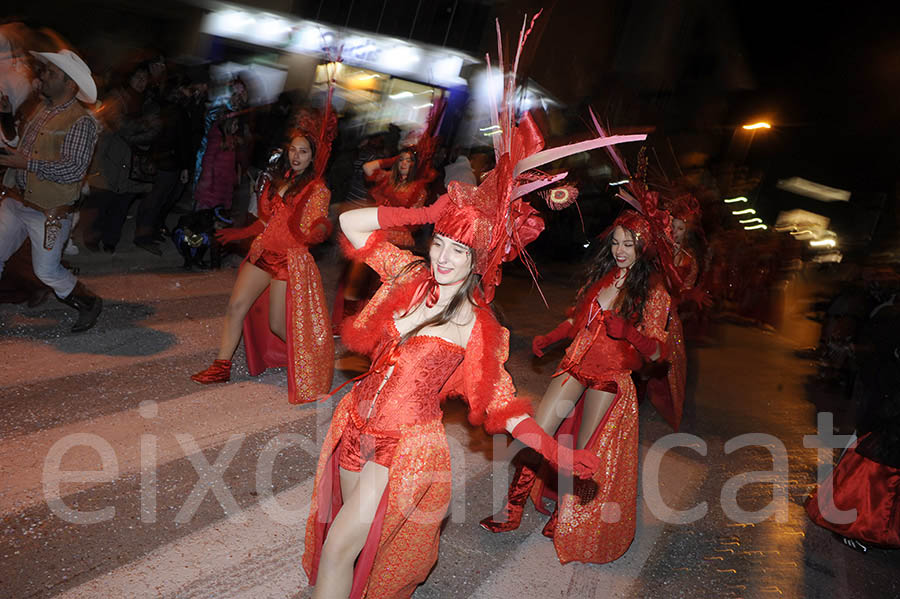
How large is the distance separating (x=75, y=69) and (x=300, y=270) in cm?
238

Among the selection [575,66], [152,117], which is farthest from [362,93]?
[152,117]

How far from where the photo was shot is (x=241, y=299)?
4.94 meters

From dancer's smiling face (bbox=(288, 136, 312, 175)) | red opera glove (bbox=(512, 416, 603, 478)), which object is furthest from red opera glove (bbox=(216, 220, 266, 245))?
red opera glove (bbox=(512, 416, 603, 478))

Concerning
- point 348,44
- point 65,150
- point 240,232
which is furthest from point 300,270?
point 348,44

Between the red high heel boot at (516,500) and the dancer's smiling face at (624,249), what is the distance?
58.5 inches

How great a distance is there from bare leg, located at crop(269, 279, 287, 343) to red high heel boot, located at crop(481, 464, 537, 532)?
216cm

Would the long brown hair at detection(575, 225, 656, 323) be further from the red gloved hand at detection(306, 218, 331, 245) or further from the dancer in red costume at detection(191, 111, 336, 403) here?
the dancer in red costume at detection(191, 111, 336, 403)

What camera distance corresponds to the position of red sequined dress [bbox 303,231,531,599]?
2521mm

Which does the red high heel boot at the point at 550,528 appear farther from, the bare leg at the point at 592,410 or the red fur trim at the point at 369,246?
the red fur trim at the point at 369,246

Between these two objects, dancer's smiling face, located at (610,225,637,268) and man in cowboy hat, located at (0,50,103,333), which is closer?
dancer's smiling face, located at (610,225,637,268)

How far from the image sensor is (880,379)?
484 centimetres

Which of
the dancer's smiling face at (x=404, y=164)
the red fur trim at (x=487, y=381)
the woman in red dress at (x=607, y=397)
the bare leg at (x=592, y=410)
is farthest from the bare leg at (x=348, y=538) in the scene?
the dancer's smiling face at (x=404, y=164)

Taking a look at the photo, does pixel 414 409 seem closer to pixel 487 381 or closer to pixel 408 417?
pixel 408 417

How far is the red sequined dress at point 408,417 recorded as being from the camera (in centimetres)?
252
